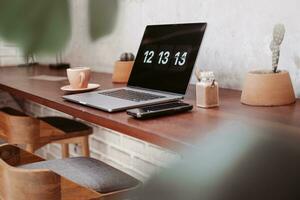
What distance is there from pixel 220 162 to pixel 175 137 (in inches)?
6.1

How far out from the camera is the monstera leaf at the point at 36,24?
8.66 feet

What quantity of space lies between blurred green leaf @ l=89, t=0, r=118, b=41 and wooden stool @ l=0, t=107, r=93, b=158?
1.71 ft

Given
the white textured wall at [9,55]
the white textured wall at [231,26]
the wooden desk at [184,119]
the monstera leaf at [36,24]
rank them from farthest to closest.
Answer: the white textured wall at [9,55] → the monstera leaf at [36,24] → the white textured wall at [231,26] → the wooden desk at [184,119]

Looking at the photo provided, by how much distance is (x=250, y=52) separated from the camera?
1401mm

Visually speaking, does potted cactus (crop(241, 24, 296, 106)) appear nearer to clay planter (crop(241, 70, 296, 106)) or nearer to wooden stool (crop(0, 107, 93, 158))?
clay planter (crop(241, 70, 296, 106))

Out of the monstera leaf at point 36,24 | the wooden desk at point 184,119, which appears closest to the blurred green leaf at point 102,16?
the monstera leaf at point 36,24

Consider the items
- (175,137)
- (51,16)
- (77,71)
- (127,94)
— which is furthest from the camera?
(51,16)

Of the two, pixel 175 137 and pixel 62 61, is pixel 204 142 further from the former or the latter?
pixel 62 61

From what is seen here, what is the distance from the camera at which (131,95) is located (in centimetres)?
137

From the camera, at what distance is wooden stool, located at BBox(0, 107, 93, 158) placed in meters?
1.74

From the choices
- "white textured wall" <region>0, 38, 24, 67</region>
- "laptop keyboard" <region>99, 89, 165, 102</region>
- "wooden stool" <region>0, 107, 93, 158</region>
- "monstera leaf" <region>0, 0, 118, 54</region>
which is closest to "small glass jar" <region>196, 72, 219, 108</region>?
"laptop keyboard" <region>99, 89, 165, 102</region>

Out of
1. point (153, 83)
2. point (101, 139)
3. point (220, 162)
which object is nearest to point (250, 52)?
point (153, 83)

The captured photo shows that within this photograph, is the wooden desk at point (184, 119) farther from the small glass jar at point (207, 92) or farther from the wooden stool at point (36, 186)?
the wooden stool at point (36, 186)

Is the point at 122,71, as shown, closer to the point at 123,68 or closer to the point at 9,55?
the point at 123,68
